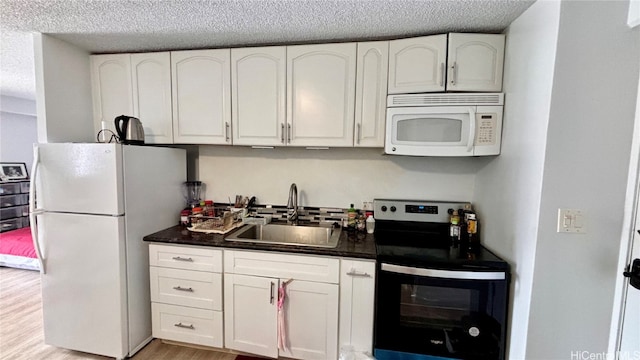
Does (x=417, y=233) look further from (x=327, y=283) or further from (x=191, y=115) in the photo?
(x=191, y=115)

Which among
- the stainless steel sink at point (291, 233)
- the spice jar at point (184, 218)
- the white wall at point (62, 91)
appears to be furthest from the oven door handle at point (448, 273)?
the white wall at point (62, 91)

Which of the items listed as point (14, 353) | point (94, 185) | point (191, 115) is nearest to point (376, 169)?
point (191, 115)

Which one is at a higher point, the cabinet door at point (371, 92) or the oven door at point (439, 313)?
the cabinet door at point (371, 92)

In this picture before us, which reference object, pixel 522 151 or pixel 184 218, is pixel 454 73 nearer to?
pixel 522 151

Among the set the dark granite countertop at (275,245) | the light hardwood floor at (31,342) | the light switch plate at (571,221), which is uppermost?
the light switch plate at (571,221)

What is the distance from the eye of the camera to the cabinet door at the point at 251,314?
179 cm

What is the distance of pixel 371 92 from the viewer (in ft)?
6.23

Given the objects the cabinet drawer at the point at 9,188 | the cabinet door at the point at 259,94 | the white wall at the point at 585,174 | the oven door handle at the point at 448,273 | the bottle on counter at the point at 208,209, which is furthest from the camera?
the cabinet drawer at the point at 9,188

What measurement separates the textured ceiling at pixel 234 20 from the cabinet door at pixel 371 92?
0.12m

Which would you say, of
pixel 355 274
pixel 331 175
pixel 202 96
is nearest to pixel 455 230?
pixel 355 274

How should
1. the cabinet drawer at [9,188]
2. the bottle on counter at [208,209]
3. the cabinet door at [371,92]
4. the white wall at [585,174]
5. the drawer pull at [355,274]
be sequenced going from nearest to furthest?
the white wall at [585,174] < the drawer pull at [355,274] < the cabinet door at [371,92] < the bottle on counter at [208,209] < the cabinet drawer at [9,188]

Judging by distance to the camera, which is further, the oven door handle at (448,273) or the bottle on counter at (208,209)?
the bottle on counter at (208,209)

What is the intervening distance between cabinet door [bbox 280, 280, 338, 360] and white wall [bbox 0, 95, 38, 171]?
5.07 m

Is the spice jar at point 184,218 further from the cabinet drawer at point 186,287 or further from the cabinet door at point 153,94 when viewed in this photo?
the cabinet door at point 153,94
